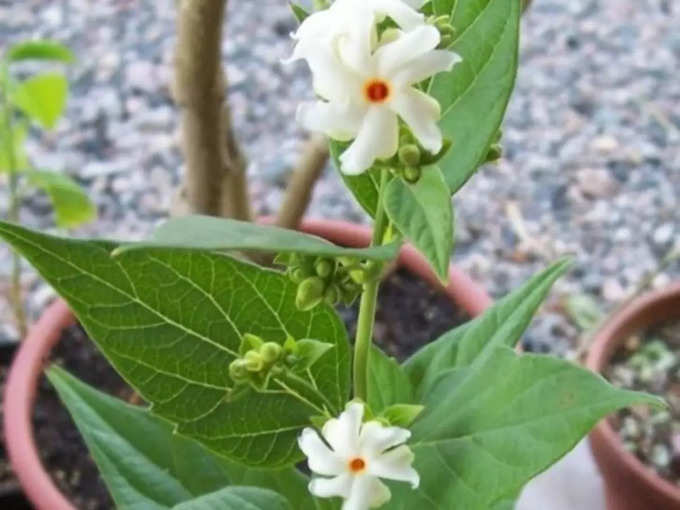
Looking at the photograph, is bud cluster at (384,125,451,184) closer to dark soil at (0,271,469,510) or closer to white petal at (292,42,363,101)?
white petal at (292,42,363,101)

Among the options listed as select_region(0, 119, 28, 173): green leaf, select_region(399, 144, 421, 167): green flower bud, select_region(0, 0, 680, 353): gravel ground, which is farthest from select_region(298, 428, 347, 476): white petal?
select_region(0, 0, 680, 353): gravel ground

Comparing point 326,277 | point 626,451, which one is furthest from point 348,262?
point 626,451

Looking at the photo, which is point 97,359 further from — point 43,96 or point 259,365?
point 259,365

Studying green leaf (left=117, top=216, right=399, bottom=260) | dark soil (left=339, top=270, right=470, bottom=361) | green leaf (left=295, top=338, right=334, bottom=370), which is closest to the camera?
green leaf (left=117, top=216, right=399, bottom=260)

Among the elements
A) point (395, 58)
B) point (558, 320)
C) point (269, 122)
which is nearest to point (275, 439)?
point (395, 58)

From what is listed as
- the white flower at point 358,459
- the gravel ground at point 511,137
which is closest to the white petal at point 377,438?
the white flower at point 358,459

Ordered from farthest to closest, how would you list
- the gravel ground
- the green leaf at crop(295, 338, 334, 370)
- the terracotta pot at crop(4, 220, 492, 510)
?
the gravel ground, the terracotta pot at crop(4, 220, 492, 510), the green leaf at crop(295, 338, 334, 370)
